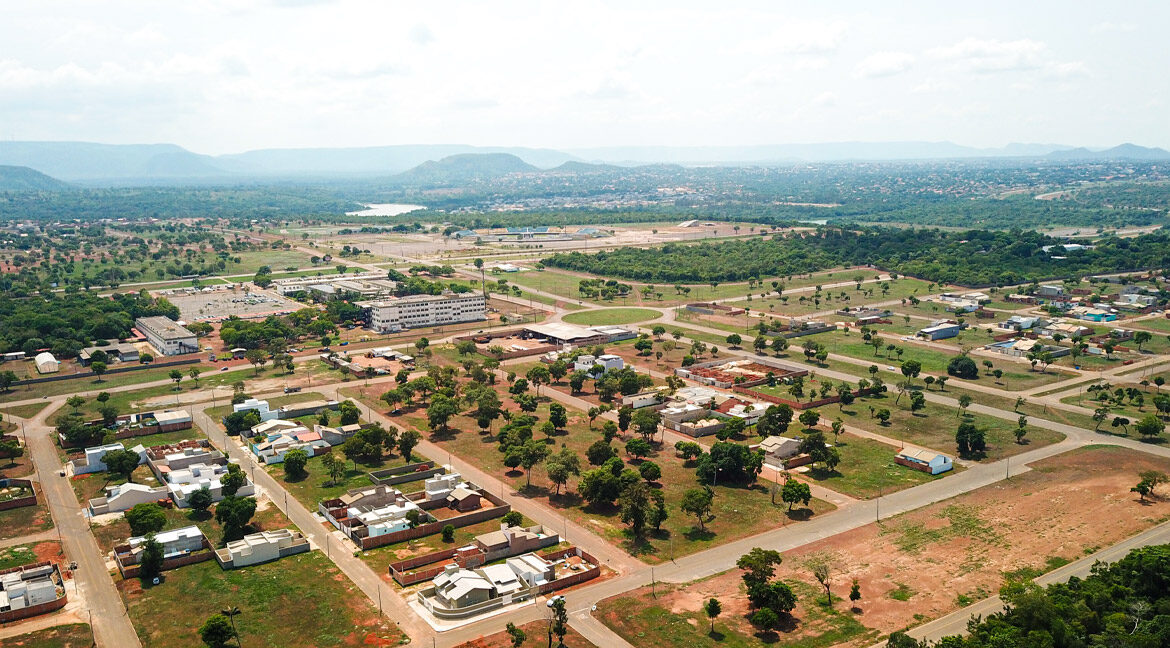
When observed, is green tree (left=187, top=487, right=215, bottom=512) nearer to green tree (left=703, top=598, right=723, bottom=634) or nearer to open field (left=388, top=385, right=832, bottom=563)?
open field (left=388, top=385, right=832, bottom=563)

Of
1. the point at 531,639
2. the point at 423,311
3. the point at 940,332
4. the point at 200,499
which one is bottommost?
the point at 531,639

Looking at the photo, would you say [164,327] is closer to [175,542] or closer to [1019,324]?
[175,542]

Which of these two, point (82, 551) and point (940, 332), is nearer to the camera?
point (82, 551)

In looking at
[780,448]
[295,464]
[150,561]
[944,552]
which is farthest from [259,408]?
[944,552]

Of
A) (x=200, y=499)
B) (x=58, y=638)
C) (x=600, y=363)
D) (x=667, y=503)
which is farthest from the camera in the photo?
(x=600, y=363)

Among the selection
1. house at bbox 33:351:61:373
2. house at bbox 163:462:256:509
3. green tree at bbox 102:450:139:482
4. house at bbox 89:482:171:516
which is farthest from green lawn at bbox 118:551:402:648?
house at bbox 33:351:61:373

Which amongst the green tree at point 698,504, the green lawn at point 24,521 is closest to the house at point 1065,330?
the green tree at point 698,504
